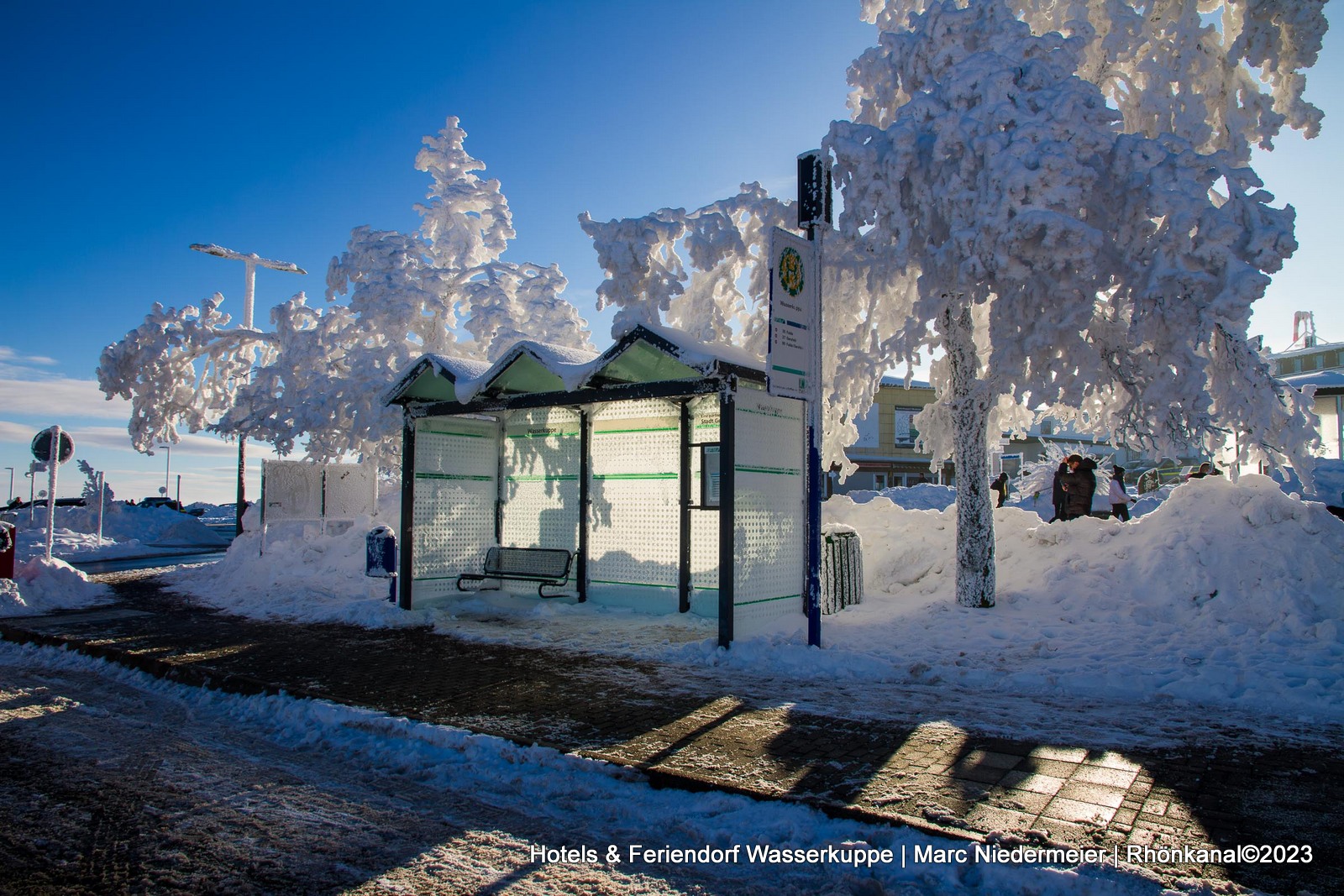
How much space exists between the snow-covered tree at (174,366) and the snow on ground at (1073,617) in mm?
9574

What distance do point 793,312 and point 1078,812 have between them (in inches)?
223

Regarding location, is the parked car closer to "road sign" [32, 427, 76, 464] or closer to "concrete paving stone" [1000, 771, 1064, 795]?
"road sign" [32, 427, 76, 464]

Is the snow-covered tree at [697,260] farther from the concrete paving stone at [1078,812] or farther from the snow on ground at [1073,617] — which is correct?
the concrete paving stone at [1078,812]

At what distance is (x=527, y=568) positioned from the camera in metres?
12.1

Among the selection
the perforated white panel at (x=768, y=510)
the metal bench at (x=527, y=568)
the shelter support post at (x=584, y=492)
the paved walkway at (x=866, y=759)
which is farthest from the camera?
the shelter support post at (x=584, y=492)

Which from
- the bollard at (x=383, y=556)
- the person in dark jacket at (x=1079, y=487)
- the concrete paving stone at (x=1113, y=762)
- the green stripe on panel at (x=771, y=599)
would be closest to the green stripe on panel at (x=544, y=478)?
the bollard at (x=383, y=556)

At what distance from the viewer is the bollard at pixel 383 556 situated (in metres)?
11.8

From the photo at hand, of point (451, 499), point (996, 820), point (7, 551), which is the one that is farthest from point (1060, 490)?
point (7, 551)

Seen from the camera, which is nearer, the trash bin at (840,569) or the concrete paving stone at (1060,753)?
the concrete paving stone at (1060,753)

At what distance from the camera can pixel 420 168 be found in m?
22.2

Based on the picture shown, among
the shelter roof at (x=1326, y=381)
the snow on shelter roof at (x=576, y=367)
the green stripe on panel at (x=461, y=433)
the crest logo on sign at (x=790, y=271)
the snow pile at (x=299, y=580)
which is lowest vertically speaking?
the snow pile at (x=299, y=580)

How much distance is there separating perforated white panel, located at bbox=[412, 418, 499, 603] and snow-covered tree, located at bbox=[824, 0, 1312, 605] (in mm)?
6473

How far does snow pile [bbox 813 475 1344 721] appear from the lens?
675cm

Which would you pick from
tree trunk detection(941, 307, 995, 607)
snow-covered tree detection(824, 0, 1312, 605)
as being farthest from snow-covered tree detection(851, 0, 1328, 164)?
tree trunk detection(941, 307, 995, 607)
